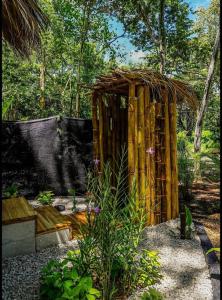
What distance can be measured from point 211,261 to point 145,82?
2157mm

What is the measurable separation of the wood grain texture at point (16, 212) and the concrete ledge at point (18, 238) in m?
0.06

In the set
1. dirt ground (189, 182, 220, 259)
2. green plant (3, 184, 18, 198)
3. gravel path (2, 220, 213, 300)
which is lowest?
gravel path (2, 220, 213, 300)

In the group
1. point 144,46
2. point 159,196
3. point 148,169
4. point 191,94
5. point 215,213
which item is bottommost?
point 215,213

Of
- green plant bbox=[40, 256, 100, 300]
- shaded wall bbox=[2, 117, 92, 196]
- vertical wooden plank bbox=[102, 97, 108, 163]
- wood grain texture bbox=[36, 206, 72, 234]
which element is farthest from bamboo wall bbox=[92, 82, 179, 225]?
shaded wall bbox=[2, 117, 92, 196]

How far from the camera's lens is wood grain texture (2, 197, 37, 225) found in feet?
8.49

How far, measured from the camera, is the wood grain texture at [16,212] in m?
2.59

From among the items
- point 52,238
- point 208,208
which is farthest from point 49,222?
point 208,208

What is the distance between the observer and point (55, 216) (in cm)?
339

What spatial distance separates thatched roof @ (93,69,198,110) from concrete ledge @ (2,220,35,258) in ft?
6.81

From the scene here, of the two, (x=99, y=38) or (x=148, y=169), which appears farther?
(x=99, y=38)

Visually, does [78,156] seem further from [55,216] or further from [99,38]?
[99,38]

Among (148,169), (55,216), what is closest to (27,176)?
(55,216)

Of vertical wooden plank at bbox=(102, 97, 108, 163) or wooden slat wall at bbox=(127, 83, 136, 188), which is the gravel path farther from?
vertical wooden plank at bbox=(102, 97, 108, 163)

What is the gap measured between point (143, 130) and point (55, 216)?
1637 mm
